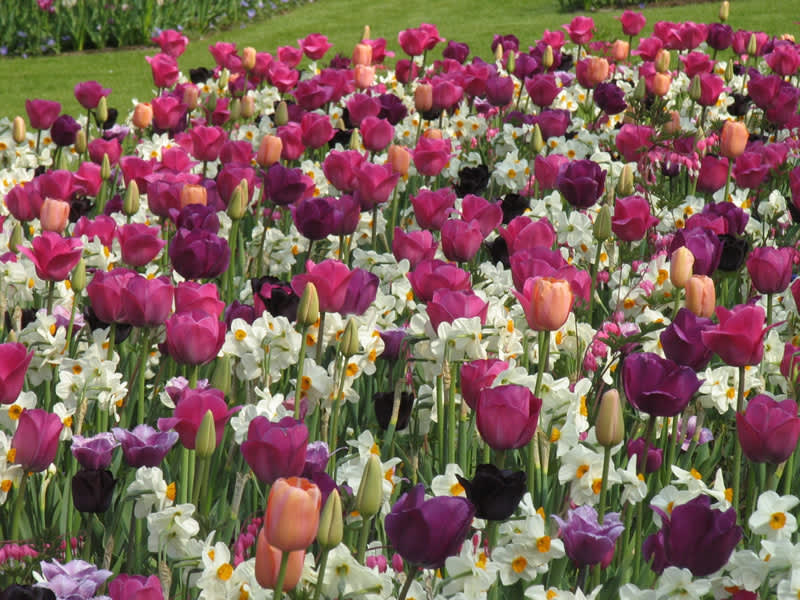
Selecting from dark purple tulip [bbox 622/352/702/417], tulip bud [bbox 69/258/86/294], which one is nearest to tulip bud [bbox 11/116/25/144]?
tulip bud [bbox 69/258/86/294]

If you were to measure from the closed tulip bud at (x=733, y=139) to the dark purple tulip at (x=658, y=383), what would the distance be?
2699 mm

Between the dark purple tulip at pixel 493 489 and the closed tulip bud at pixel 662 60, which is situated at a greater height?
the closed tulip bud at pixel 662 60

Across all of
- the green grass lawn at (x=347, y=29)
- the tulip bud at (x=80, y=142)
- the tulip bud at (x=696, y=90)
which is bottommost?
the green grass lawn at (x=347, y=29)

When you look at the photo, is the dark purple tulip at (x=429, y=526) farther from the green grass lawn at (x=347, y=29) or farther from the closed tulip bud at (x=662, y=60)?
the green grass lawn at (x=347, y=29)

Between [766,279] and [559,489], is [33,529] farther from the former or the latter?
[766,279]

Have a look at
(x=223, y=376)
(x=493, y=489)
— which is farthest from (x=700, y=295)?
(x=223, y=376)

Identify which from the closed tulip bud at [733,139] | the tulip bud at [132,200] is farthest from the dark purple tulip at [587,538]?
the closed tulip bud at [733,139]

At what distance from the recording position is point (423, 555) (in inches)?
65.7

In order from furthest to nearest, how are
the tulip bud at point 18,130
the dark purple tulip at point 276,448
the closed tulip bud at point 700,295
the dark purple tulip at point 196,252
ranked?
the tulip bud at point 18,130, the dark purple tulip at point 196,252, the closed tulip bud at point 700,295, the dark purple tulip at point 276,448

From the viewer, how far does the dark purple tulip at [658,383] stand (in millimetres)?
2252

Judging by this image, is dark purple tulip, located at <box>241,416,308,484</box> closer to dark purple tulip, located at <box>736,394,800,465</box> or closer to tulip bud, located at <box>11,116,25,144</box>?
dark purple tulip, located at <box>736,394,800,465</box>

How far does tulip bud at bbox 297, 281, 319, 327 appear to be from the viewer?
8.23 ft

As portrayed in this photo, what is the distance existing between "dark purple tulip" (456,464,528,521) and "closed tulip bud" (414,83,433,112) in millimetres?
4240

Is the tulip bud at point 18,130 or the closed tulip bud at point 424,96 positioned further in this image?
the closed tulip bud at point 424,96
